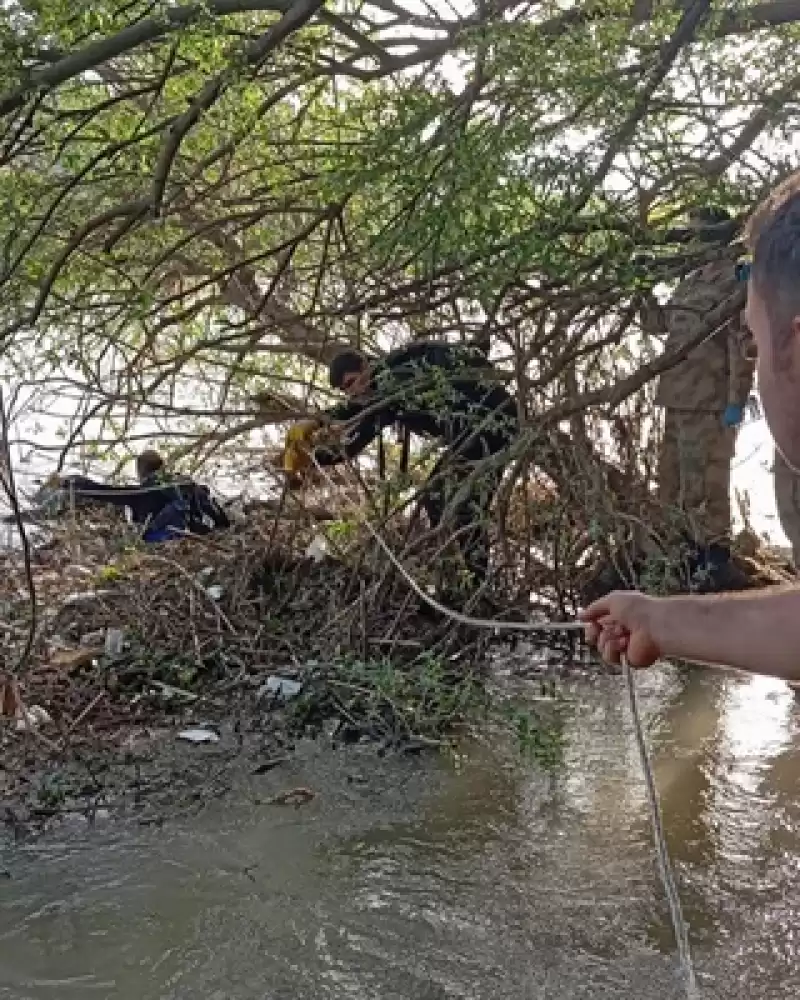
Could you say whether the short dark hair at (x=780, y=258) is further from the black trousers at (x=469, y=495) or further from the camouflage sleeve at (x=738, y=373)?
the camouflage sleeve at (x=738, y=373)

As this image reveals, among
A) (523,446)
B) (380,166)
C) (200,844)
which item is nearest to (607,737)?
(523,446)

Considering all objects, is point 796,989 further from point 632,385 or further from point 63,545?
point 63,545

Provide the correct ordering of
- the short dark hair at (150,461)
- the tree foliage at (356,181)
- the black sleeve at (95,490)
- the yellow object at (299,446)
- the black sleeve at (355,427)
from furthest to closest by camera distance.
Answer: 1. the black sleeve at (95,490)
2. the short dark hair at (150,461)
3. the yellow object at (299,446)
4. the black sleeve at (355,427)
5. the tree foliage at (356,181)

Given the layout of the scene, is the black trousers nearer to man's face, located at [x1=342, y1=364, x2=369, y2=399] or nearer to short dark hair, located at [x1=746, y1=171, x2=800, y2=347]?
man's face, located at [x1=342, y1=364, x2=369, y2=399]

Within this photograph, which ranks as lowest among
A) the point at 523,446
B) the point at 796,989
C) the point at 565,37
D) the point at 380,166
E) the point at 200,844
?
the point at 796,989

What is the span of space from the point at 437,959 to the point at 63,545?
4.68 meters

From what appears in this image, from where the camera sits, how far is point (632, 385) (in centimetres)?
545

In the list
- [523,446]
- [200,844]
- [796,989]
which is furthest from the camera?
[523,446]

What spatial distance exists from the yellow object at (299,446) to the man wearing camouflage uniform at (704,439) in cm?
182

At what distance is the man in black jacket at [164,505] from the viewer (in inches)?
289

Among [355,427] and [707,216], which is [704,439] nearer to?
[355,427]

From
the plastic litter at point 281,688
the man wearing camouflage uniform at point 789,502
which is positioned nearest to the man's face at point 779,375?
the plastic litter at point 281,688

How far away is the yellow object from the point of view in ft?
20.5

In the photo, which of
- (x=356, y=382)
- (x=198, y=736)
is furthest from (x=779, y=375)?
(x=356, y=382)
